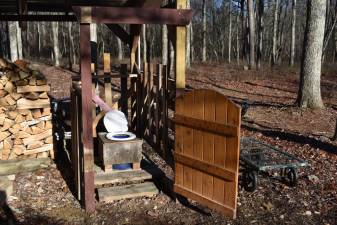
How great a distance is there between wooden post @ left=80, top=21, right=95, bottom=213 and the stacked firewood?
2249 millimetres

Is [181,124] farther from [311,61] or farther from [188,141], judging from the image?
[311,61]

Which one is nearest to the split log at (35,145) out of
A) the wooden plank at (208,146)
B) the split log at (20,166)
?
the split log at (20,166)

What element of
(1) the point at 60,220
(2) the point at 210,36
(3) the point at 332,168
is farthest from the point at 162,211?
(2) the point at 210,36

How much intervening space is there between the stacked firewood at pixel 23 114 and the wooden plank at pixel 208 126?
310 cm

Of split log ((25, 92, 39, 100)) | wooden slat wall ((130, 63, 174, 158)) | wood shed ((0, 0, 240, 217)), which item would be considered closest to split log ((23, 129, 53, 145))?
split log ((25, 92, 39, 100))

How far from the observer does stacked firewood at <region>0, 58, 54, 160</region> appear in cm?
690

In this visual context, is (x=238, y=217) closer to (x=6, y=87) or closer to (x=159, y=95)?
(x=159, y=95)

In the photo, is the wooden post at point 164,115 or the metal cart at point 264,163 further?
the wooden post at point 164,115

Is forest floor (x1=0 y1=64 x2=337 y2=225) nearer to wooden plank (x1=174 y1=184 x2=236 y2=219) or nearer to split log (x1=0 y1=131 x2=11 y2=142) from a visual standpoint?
wooden plank (x1=174 y1=184 x2=236 y2=219)

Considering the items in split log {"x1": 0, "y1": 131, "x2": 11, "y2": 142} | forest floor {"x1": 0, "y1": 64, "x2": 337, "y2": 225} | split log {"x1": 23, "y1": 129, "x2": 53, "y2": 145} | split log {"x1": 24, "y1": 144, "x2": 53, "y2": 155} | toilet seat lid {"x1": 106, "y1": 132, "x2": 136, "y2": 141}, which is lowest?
forest floor {"x1": 0, "y1": 64, "x2": 337, "y2": 225}

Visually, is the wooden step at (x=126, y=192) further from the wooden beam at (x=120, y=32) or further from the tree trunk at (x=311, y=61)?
the tree trunk at (x=311, y=61)

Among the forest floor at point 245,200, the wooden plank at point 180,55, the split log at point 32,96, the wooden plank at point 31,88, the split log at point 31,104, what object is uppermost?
the wooden plank at point 180,55

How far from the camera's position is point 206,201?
5.06m

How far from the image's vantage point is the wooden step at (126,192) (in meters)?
5.62
